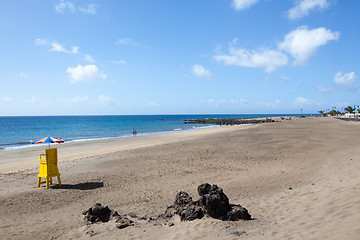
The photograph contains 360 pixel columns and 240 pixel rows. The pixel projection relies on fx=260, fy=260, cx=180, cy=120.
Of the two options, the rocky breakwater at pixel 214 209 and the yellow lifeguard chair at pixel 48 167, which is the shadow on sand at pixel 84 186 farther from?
the rocky breakwater at pixel 214 209

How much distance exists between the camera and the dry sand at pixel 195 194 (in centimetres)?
614

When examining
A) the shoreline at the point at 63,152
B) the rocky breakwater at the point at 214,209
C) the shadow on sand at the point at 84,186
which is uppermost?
the rocky breakwater at the point at 214,209

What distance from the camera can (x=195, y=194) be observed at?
9.70 m

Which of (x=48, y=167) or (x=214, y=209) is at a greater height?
(x=48, y=167)

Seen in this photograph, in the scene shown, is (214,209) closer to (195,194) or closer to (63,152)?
(195,194)

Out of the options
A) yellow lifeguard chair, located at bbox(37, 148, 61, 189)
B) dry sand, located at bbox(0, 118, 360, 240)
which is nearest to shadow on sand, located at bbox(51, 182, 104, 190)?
dry sand, located at bbox(0, 118, 360, 240)

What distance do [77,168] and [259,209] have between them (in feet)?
36.4

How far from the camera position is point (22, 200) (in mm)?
9453

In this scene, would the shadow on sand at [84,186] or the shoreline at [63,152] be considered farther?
the shoreline at [63,152]

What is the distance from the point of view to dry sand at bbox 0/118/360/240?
6137 millimetres

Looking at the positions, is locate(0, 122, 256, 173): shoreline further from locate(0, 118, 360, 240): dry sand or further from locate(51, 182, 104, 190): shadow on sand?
locate(51, 182, 104, 190): shadow on sand

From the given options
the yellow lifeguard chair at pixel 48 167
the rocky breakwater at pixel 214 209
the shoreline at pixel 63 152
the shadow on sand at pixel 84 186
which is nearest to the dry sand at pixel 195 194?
the shadow on sand at pixel 84 186

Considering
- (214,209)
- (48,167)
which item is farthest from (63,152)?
(214,209)

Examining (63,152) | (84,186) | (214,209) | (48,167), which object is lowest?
(63,152)
